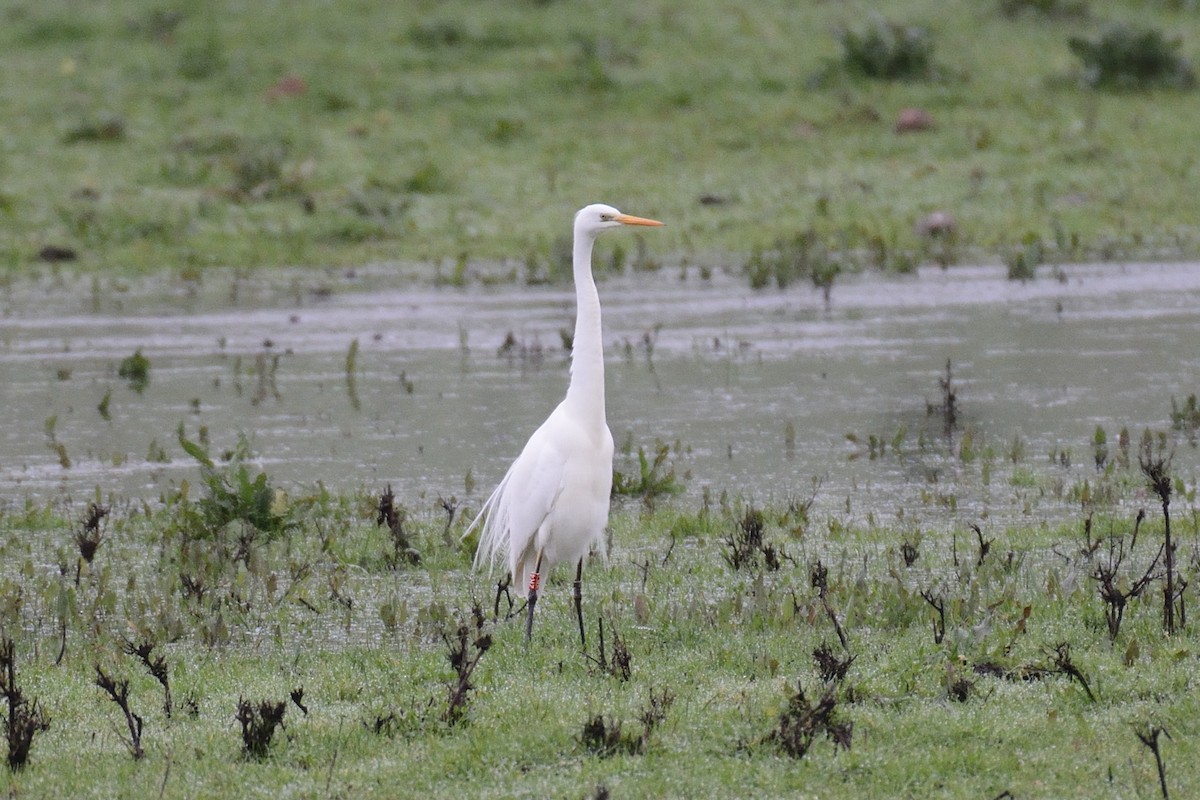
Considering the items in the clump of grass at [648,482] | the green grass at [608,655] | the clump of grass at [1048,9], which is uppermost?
the clump of grass at [1048,9]

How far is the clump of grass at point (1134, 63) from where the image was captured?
23984 mm

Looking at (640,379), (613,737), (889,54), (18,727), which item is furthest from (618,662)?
(889,54)

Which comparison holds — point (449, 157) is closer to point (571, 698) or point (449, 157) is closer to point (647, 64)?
point (647, 64)

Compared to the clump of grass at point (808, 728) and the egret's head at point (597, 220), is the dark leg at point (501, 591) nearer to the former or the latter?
the egret's head at point (597, 220)

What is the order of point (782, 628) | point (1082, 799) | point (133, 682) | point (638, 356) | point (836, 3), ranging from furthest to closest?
point (836, 3), point (638, 356), point (782, 628), point (133, 682), point (1082, 799)

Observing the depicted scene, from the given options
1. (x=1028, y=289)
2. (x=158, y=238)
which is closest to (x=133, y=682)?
(x=1028, y=289)

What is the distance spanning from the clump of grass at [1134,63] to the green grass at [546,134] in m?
0.32

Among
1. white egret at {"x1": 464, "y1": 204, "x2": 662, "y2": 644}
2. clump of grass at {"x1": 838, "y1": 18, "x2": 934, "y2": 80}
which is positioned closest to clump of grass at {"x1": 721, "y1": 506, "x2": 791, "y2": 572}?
white egret at {"x1": 464, "y1": 204, "x2": 662, "y2": 644}

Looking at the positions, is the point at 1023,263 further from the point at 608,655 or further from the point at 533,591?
the point at 608,655

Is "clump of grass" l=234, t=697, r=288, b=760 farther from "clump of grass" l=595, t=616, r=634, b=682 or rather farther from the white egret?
the white egret

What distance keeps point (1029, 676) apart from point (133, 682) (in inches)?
126

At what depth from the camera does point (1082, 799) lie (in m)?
4.93

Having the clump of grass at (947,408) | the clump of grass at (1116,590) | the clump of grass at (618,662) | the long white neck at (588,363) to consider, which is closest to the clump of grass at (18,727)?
the clump of grass at (618,662)

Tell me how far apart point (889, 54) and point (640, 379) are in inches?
488
